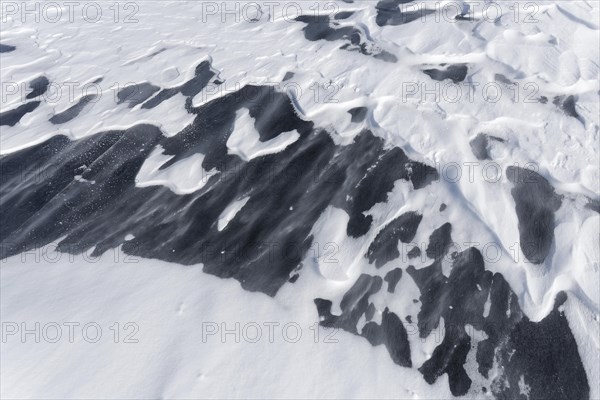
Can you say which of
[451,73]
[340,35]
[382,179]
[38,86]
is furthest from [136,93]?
[451,73]

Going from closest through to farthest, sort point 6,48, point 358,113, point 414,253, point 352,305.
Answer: point 352,305
point 414,253
point 358,113
point 6,48

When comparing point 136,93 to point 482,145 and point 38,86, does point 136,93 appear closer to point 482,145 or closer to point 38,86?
point 38,86

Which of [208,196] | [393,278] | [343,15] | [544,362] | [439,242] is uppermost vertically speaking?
[343,15]

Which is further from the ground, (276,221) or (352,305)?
(276,221)

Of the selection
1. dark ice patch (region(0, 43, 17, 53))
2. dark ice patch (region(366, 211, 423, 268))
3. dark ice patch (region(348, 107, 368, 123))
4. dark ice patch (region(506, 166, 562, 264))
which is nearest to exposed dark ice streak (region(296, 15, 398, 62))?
dark ice patch (region(348, 107, 368, 123))

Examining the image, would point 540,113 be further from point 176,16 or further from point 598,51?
point 176,16

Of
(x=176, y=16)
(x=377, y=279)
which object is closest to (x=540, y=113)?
(x=377, y=279)
